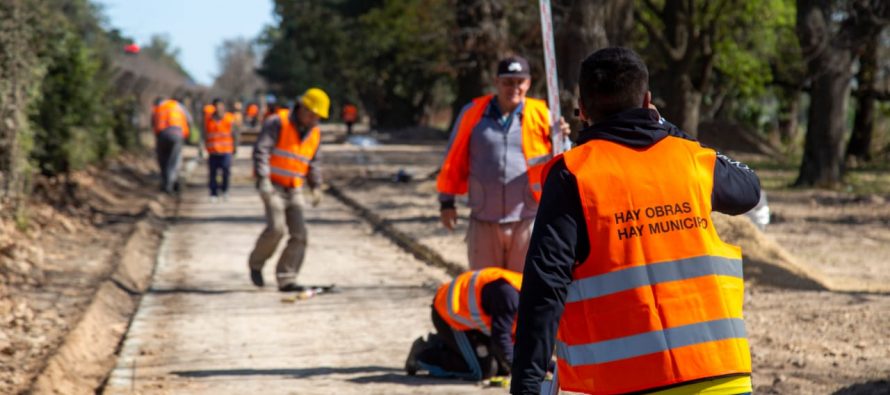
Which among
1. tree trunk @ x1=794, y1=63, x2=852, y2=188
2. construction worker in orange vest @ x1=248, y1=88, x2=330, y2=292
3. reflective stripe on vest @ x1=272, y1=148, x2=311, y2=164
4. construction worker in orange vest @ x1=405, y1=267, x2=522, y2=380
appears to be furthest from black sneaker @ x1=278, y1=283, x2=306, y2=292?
tree trunk @ x1=794, y1=63, x2=852, y2=188

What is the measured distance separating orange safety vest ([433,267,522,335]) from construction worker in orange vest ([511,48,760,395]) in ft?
11.7

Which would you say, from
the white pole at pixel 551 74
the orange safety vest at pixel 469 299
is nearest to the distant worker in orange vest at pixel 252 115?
the orange safety vest at pixel 469 299

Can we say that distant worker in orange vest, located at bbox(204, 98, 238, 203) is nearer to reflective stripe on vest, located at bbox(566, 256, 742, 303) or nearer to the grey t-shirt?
the grey t-shirt

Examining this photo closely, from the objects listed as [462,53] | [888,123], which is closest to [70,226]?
[462,53]

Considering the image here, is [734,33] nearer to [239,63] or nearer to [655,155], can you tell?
[655,155]

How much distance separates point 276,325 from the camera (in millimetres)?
10094

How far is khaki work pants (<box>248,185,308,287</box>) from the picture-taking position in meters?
11.7

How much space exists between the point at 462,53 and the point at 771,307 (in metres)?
14.2

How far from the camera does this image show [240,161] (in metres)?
37.0

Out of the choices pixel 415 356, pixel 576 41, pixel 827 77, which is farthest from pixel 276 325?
pixel 827 77

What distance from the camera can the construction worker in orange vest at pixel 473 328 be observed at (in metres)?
7.19

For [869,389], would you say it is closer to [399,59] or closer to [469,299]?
[469,299]

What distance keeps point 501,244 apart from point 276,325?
2.93 metres

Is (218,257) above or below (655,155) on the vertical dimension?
below
